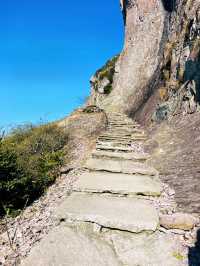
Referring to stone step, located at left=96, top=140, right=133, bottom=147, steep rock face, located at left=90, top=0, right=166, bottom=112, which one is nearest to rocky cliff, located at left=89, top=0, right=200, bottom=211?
steep rock face, located at left=90, top=0, right=166, bottom=112

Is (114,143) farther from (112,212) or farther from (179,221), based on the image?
(179,221)

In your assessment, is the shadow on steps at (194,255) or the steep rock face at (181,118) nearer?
the shadow on steps at (194,255)

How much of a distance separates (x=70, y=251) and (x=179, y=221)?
64.4 inches

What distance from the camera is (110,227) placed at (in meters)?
4.74

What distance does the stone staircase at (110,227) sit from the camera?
3912 millimetres

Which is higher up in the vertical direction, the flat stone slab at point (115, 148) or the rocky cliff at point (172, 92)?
the rocky cliff at point (172, 92)

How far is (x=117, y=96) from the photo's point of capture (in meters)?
24.6

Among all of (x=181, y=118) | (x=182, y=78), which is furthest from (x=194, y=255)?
(x=182, y=78)

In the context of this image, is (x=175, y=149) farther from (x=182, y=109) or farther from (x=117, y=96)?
(x=117, y=96)

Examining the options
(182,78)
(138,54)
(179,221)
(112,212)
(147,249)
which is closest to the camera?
(147,249)

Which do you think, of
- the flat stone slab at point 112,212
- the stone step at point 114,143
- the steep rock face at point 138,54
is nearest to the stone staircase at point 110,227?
the flat stone slab at point 112,212

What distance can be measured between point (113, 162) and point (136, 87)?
1274 cm

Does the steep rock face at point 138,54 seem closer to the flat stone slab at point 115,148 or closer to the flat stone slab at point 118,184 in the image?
the flat stone slab at point 115,148

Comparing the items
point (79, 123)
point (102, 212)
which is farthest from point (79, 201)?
point (79, 123)
